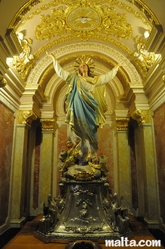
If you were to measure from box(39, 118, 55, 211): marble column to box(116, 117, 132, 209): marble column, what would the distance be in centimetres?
225

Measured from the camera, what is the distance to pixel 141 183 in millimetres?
7113

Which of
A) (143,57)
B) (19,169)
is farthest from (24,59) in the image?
(143,57)

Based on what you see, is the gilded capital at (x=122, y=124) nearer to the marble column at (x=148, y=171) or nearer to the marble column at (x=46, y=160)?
the marble column at (x=148, y=171)

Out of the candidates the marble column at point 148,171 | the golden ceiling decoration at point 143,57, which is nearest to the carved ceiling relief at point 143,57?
Result: the golden ceiling decoration at point 143,57

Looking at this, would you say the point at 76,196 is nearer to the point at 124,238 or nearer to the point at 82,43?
the point at 124,238

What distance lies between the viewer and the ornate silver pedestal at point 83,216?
4.57 m

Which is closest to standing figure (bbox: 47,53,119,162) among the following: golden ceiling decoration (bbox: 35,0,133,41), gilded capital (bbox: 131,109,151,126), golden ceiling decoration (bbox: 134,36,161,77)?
gilded capital (bbox: 131,109,151,126)

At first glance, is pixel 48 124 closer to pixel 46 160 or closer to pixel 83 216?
pixel 46 160

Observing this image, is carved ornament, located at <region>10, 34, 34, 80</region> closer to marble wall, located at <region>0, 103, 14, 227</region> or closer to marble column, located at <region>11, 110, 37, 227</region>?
marble column, located at <region>11, 110, 37, 227</region>

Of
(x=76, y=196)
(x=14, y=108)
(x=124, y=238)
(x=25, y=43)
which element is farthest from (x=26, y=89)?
(x=124, y=238)

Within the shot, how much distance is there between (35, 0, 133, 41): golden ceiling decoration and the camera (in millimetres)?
6262

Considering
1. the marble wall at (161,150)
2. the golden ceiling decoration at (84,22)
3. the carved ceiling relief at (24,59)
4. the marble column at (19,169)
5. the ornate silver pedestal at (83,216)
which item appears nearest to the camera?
the ornate silver pedestal at (83,216)

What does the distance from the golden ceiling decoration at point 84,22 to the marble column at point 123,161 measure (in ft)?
9.44

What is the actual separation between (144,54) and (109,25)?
139cm
